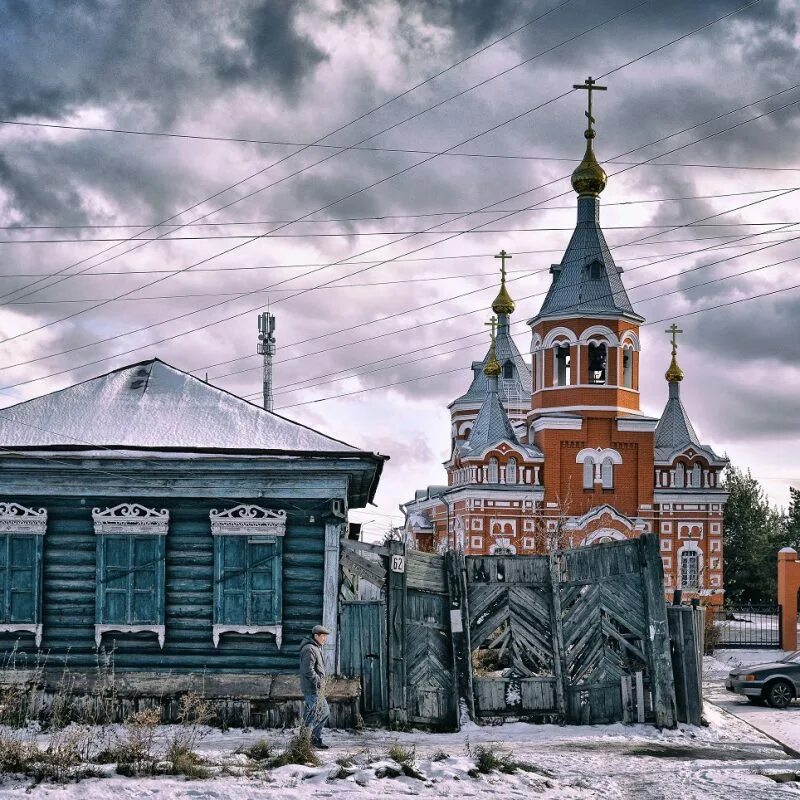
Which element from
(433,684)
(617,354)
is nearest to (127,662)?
(433,684)

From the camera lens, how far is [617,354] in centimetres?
5303

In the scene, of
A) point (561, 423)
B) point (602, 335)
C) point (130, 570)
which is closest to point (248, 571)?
point (130, 570)

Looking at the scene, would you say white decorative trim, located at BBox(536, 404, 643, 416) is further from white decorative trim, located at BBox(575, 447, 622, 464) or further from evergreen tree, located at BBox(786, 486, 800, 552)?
evergreen tree, located at BBox(786, 486, 800, 552)

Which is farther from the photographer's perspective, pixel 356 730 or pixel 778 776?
pixel 356 730

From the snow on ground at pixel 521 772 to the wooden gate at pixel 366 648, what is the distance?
0.61 metres

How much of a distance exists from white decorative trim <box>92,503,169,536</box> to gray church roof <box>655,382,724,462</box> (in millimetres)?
40882

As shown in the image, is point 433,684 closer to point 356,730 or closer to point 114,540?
point 356,730

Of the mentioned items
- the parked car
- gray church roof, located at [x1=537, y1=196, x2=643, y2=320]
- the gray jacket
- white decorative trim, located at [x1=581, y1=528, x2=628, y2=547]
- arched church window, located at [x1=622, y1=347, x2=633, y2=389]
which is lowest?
the parked car

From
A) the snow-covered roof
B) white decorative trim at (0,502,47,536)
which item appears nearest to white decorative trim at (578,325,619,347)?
the snow-covered roof

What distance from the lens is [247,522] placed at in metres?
16.2

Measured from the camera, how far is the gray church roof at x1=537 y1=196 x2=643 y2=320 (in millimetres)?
52781

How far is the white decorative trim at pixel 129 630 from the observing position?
1605 centimetres

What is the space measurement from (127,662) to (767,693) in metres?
10.5

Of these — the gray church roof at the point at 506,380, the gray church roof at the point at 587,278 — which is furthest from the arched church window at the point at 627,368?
the gray church roof at the point at 506,380
